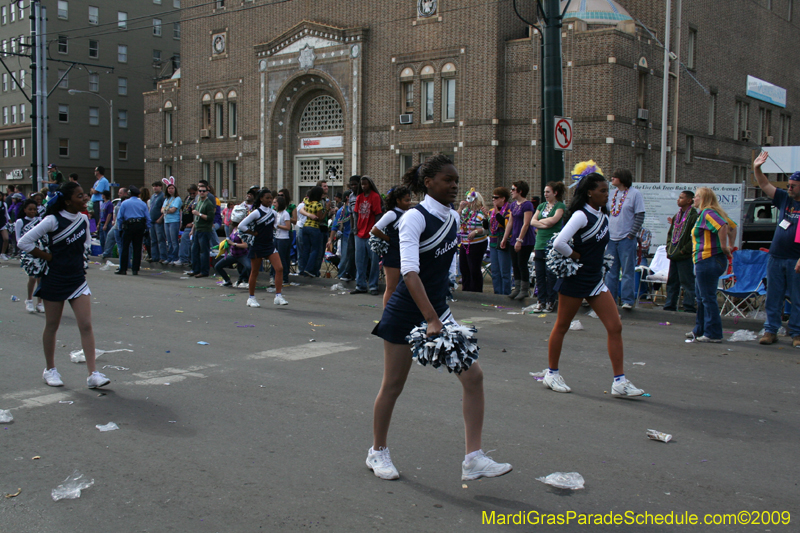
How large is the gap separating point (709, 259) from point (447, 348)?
6.14 metres

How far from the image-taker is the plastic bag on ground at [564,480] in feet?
13.7

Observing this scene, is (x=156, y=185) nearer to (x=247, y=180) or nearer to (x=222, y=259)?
(x=222, y=259)

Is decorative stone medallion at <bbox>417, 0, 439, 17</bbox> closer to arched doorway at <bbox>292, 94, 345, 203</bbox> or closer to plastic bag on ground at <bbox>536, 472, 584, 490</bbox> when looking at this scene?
arched doorway at <bbox>292, 94, 345, 203</bbox>

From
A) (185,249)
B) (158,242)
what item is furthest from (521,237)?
(158,242)

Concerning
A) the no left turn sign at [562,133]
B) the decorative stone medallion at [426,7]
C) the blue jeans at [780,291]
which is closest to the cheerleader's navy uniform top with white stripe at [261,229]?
the no left turn sign at [562,133]

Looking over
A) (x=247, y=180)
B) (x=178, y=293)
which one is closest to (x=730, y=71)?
(x=247, y=180)

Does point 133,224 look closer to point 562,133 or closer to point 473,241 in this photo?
point 473,241

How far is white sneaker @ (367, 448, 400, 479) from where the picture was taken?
4.25 m

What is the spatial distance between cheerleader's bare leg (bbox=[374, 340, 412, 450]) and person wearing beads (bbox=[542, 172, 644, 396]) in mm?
2488

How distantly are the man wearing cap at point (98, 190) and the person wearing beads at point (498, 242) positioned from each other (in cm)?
1205

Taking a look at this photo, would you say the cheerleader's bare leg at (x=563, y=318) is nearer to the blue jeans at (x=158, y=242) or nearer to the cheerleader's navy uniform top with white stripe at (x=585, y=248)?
the cheerleader's navy uniform top with white stripe at (x=585, y=248)

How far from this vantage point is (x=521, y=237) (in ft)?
39.0

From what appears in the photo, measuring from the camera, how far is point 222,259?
14.4 m

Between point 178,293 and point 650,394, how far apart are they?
9.58 meters
